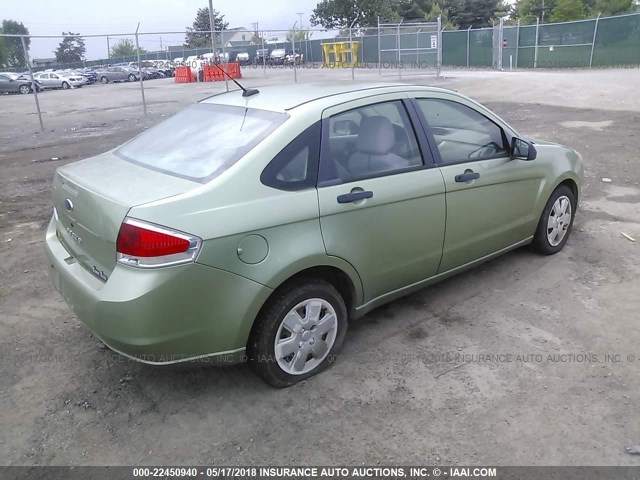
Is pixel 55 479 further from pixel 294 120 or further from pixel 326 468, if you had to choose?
pixel 294 120

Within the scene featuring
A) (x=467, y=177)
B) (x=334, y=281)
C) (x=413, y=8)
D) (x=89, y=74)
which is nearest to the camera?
(x=334, y=281)

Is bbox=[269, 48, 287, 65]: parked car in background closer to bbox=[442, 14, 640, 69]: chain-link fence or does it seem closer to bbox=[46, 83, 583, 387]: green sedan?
bbox=[442, 14, 640, 69]: chain-link fence

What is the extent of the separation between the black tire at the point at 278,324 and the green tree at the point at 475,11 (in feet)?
198

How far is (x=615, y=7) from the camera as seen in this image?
4438 cm

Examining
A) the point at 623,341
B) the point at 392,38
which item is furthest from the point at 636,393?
the point at 392,38

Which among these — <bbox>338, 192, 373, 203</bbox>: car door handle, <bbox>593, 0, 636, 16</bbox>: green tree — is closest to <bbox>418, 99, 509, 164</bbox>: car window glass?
<bbox>338, 192, 373, 203</bbox>: car door handle

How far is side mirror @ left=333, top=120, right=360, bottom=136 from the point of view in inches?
133

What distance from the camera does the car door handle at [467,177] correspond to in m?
3.82

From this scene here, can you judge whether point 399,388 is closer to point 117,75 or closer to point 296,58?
point 296,58

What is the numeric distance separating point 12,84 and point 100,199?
36.3 metres

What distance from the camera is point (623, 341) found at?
11.8 feet

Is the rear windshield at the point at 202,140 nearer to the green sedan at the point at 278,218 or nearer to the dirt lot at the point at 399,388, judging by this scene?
the green sedan at the point at 278,218

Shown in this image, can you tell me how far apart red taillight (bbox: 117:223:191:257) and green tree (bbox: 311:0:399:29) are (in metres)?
61.9

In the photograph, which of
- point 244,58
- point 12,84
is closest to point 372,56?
point 244,58
